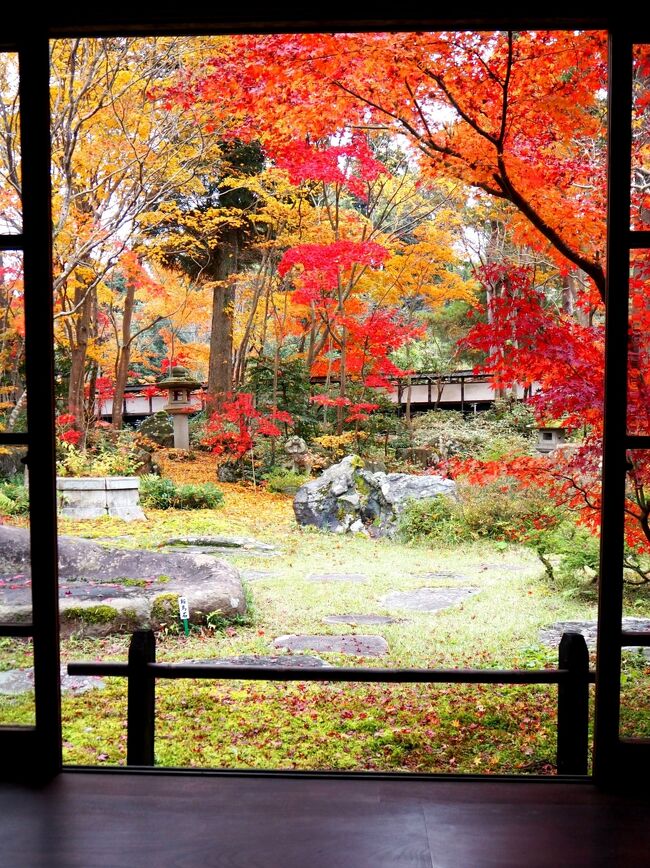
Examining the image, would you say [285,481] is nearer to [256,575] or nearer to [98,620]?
[256,575]

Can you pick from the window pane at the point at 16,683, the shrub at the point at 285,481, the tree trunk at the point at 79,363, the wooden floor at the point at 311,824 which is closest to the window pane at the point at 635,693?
the wooden floor at the point at 311,824

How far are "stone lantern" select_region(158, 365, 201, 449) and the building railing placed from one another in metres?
8.05

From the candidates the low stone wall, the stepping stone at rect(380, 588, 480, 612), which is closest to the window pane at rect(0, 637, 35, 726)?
the stepping stone at rect(380, 588, 480, 612)

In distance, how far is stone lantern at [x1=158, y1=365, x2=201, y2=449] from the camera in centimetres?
1005

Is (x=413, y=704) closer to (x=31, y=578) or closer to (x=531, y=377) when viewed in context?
(x=531, y=377)

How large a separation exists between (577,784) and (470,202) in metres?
9.89

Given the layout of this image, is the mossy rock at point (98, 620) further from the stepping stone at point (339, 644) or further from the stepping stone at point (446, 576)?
the stepping stone at point (446, 576)

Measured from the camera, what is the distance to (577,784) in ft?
5.78

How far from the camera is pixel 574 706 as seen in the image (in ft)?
7.25

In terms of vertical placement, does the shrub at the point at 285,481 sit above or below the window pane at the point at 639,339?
below

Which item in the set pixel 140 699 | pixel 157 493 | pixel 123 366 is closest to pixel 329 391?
pixel 123 366

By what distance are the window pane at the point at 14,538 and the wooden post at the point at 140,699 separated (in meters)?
0.44

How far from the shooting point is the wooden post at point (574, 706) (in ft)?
7.13

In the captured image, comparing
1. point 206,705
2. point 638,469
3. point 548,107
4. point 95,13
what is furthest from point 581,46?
point 206,705
